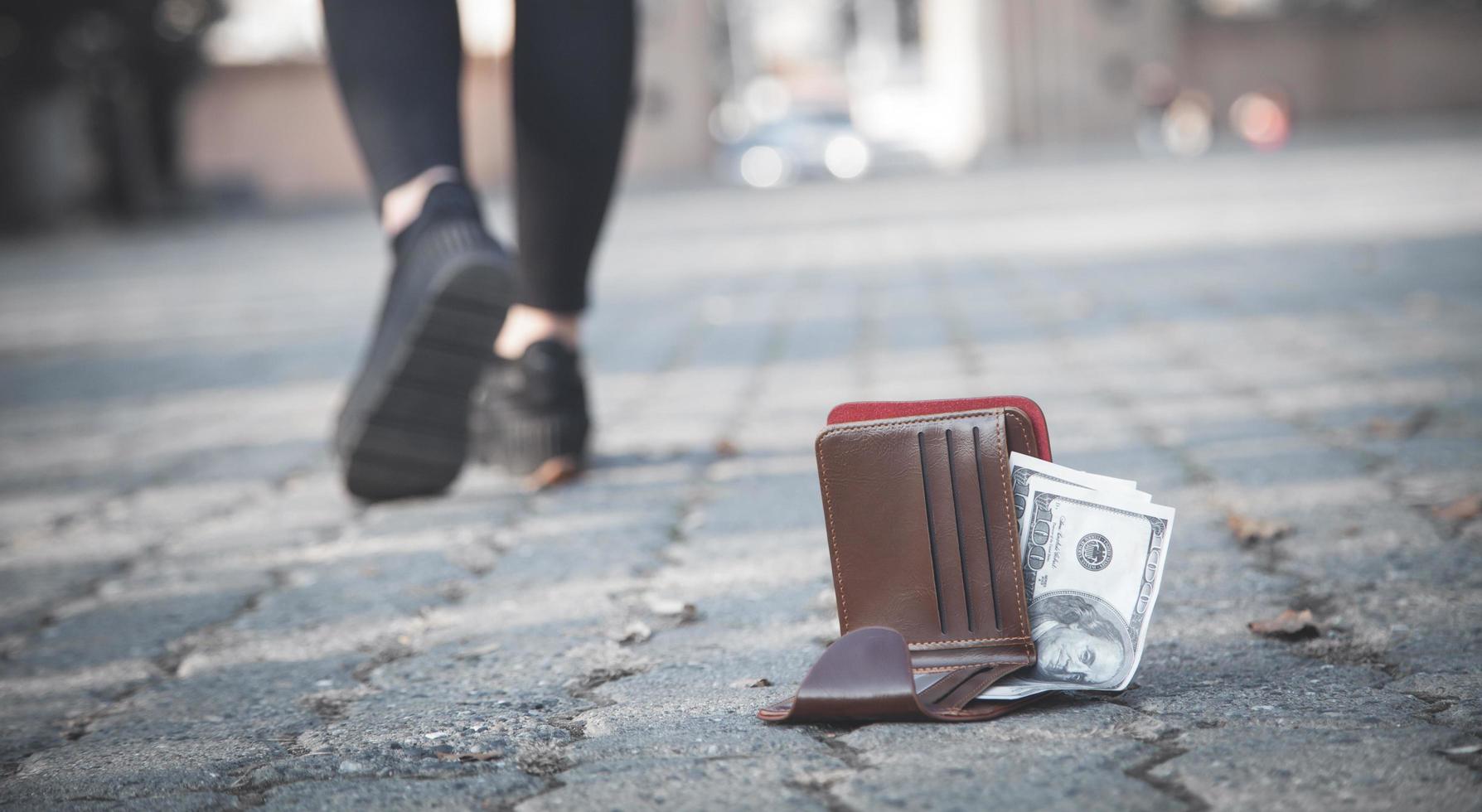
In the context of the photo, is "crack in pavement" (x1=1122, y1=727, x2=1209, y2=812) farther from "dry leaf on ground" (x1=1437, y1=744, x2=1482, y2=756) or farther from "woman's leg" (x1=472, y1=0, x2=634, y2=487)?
"woman's leg" (x1=472, y1=0, x2=634, y2=487)

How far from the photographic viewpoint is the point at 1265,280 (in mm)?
5949

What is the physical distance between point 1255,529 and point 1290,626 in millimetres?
512

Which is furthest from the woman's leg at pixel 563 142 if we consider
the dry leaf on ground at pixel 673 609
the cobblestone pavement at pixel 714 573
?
the dry leaf on ground at pixel 673 609

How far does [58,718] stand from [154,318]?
19.6 feet

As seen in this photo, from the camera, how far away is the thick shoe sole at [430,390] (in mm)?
2387

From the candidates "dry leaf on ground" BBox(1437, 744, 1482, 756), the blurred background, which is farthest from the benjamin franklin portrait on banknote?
the blurred background

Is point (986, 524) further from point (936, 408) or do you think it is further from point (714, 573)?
point (714, 573)

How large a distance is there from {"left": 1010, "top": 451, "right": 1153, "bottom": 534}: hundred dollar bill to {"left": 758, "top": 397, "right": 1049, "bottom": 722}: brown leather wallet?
16 mm

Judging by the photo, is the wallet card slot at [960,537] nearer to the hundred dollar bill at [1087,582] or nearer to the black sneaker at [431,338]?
the hundred dollar bill at [1087,582]

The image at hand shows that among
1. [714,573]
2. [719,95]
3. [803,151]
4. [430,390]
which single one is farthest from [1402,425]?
[719,95]

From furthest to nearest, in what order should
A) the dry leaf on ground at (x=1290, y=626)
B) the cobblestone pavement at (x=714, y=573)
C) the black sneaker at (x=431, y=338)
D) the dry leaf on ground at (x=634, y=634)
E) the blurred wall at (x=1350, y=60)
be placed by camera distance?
the blurred wall at (x=1350, y=60)
the black sneaker at (x=431, y=338)
the dry leaf on ground at (x=634, y=634)
the dry leaf on ground at (x=1290, y=626)
the cobblestone pavement at (x=714, y=573)

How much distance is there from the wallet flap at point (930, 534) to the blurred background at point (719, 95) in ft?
65.7

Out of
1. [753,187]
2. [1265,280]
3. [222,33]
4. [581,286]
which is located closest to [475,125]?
[222,33]

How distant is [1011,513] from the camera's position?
62.1 inches
